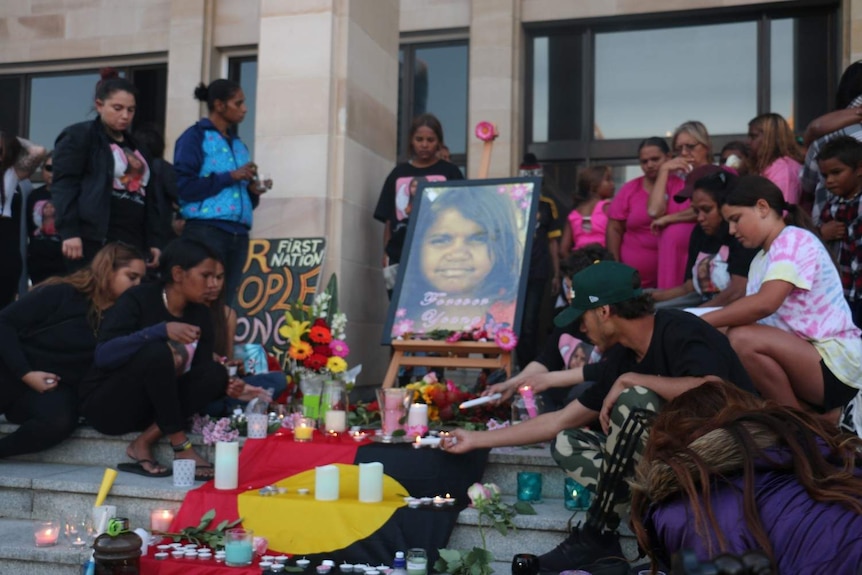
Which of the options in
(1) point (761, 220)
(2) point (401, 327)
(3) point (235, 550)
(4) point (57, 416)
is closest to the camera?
(3) point (235, 550)

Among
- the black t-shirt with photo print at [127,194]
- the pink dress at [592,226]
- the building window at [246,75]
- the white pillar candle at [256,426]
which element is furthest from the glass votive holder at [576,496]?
the building window at [246,75]

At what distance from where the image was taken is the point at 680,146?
6.00 metres

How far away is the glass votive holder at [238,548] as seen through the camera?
3.58 meters

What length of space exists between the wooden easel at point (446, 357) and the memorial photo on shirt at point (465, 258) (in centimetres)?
10

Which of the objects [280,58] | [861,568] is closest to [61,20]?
[280,58]

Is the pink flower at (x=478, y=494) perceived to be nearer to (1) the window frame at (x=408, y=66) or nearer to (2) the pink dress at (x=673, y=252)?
(2) the pink dress at (x=673, y=252)

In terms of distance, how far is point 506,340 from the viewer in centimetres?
550

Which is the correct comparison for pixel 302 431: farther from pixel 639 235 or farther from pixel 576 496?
pixel 639 235

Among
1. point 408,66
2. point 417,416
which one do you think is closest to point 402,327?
point 417,416

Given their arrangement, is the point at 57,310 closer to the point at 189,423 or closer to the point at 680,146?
the point at 189,423

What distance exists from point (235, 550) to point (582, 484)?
54.7 inches

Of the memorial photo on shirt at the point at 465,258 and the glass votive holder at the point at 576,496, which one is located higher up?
the memorial photo on shirt at the point at 465,258

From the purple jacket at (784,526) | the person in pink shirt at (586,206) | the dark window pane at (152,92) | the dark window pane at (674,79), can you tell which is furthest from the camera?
the dark window pane at (152,92)

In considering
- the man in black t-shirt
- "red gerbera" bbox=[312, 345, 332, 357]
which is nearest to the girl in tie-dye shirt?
the man in black t-shirt
